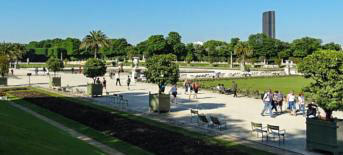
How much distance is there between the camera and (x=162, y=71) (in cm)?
2102

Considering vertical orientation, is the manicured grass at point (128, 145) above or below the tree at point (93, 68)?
below

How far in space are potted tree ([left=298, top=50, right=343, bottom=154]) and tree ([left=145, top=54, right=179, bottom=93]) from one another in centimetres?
950

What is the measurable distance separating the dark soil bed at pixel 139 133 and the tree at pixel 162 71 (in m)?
3.11

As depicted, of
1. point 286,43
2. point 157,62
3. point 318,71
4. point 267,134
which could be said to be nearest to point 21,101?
point 157,62

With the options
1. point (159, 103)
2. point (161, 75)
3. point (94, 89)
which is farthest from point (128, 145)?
point (94, 89)

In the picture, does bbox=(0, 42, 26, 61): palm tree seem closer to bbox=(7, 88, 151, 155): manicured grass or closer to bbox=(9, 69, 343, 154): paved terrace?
bbox=(9, 69, 343, 154): paved terrace

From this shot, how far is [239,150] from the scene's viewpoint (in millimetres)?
12758

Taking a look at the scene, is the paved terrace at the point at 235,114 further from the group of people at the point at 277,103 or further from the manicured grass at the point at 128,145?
the manicured grass at the point at 128,145

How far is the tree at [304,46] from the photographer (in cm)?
11038

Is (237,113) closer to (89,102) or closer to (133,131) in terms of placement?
(133,131)

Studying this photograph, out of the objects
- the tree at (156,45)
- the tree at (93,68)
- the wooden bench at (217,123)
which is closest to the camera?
the wooden bench at (217,123)

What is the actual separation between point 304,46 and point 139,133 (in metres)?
105

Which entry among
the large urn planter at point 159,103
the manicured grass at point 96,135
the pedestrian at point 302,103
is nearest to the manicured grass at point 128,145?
the manicured grass at point 96,135

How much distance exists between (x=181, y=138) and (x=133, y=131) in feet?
7.80
